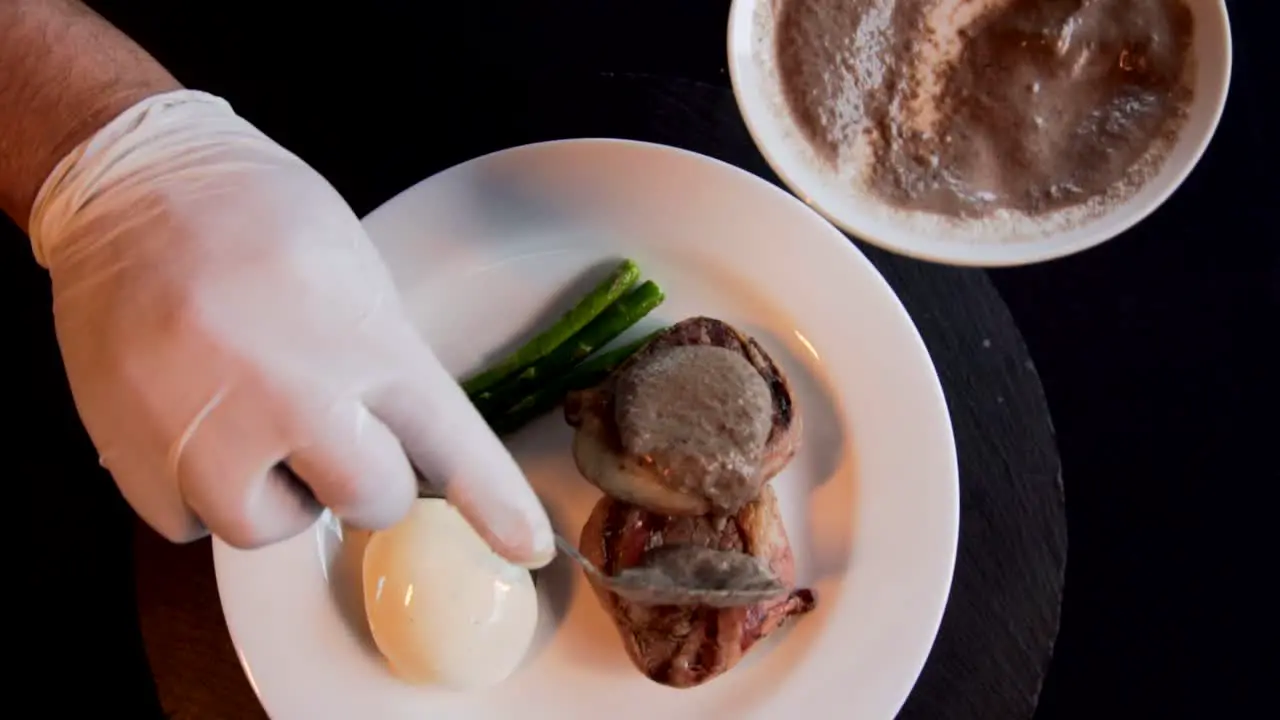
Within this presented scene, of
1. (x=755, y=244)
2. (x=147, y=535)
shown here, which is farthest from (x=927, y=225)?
(x=147, y=535)

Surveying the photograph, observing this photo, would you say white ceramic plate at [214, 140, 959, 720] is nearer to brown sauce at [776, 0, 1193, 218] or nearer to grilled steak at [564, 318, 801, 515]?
grilled steak at [564, 318, 801, 515]

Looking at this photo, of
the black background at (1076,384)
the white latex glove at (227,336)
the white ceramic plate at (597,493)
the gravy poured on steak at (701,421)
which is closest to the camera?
the white latex glove at (227,336)

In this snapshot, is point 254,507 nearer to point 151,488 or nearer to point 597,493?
point 151,488

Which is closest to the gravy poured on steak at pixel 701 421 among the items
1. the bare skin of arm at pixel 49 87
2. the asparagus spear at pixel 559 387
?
the asparagus spear at pixel 559 387

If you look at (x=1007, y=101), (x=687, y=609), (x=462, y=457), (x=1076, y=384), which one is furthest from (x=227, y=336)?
(x=1076, y=384)

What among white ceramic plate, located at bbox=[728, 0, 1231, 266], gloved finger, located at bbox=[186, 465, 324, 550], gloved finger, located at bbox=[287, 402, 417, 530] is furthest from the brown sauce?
gloved finger, located at bbox=[186, 465, 324, 550]

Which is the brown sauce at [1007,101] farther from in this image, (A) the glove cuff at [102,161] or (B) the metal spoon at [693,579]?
(A) the glove cuff at [102,161]

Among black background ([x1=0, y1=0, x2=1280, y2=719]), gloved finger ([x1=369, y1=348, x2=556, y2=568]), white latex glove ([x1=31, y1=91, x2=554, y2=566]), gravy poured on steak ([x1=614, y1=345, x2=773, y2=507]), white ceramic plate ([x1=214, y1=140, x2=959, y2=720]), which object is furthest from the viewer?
black background ([x1=0, y1=0, x2=1280, y2=719])
